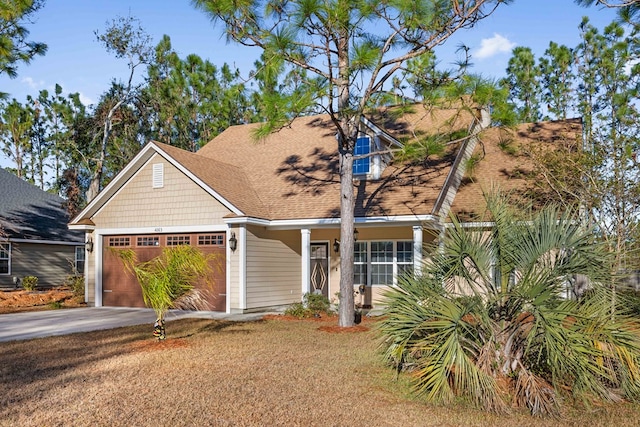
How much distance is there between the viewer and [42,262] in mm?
23328

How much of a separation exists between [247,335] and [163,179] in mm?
6892

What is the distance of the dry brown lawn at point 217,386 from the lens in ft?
18.9

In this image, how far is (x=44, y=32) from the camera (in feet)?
60.2

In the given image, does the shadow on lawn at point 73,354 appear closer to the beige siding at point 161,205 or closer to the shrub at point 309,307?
the shrub at point 309,307

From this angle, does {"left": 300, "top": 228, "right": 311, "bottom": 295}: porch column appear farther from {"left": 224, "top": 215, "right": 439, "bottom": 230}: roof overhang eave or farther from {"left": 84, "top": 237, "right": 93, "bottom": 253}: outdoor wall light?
{"left": 84, "top": 237, "right": 93, "bottom": 253}: outdoor wall light

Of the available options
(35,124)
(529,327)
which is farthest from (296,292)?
(35,124)

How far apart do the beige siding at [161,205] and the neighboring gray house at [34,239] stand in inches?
210

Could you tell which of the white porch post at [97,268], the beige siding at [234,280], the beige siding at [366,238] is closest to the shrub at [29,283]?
the white porch post at [97,268]

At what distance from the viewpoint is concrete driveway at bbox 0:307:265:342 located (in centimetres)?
1205

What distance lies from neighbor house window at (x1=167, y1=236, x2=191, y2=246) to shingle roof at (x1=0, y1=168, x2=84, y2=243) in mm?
9221

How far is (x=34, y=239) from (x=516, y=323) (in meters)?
21.1

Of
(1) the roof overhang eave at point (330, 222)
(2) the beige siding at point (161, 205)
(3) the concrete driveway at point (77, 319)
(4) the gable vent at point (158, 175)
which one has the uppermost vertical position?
(4) the gable vent at point (158, 175)

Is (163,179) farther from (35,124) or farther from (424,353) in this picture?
(35,124)

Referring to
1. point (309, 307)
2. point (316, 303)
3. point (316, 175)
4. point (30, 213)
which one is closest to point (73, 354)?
point (309, 307)
